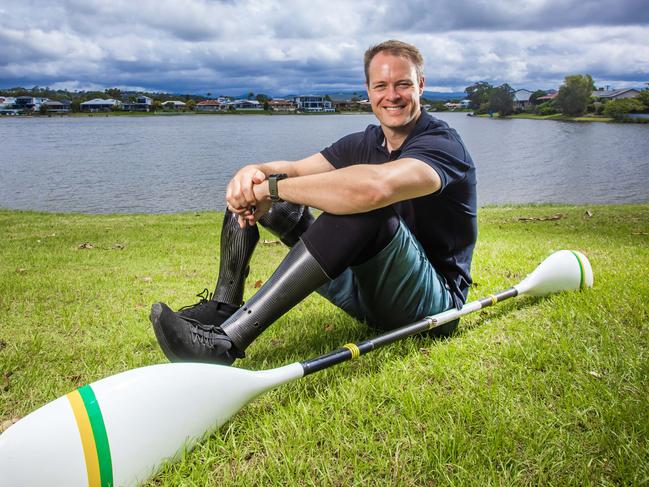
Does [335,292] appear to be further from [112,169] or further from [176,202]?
[112,169]

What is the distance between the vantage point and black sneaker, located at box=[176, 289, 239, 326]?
9.94ft

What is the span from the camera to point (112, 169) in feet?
101

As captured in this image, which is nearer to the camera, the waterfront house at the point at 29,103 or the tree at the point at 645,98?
the tree at the point at 645,98

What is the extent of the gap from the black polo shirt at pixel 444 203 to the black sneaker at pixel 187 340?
129 cm

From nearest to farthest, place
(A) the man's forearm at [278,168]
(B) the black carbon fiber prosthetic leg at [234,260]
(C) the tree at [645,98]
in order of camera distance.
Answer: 1. (B) the black carbon fiber prosthetic leg at [234,260]
2. (A) the man's forearm at [278,168]
3. (C) the tree at [645,98]

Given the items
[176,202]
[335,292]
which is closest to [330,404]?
[335,292]

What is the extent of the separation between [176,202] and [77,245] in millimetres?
12027

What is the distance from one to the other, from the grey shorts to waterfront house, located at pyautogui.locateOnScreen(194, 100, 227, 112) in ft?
515

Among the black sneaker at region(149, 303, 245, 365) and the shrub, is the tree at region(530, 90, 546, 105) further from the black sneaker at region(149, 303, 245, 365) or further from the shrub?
the black sneaker at region(149, 303, 245, 365)

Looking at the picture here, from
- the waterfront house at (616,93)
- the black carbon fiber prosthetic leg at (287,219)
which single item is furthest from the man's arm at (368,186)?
the waterfront house at (616,93)

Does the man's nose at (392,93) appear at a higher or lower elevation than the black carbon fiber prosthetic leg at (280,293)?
higher

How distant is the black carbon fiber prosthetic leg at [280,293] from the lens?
263cm

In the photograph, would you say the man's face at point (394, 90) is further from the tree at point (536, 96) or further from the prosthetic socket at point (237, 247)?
the tree at point (536, 96)

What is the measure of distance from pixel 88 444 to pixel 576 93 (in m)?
105
